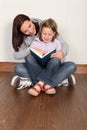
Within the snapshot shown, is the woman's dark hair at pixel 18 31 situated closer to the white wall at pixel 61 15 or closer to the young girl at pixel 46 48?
the young girl at pixel 46 48

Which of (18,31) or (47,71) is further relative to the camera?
(18,31)

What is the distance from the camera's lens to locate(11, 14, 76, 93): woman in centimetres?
181

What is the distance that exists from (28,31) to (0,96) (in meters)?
0.52

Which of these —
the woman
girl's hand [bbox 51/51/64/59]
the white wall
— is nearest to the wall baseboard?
the white wall

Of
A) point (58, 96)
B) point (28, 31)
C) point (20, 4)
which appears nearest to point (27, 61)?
point (28, 31)

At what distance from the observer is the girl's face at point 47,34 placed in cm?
180

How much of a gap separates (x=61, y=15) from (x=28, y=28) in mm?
524

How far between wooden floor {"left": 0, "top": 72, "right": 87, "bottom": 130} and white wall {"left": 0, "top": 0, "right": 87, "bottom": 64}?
577 mm

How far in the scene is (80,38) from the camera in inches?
90.5

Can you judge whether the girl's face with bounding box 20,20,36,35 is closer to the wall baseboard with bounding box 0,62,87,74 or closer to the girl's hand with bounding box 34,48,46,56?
the girl's hand with bounding box 34,48,46,56

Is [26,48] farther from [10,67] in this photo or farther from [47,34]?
[10,67]

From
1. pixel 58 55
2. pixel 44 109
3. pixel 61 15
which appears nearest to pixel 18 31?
pixel 58 55

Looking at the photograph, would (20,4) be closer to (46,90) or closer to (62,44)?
(62,44)

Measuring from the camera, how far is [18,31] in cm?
187
